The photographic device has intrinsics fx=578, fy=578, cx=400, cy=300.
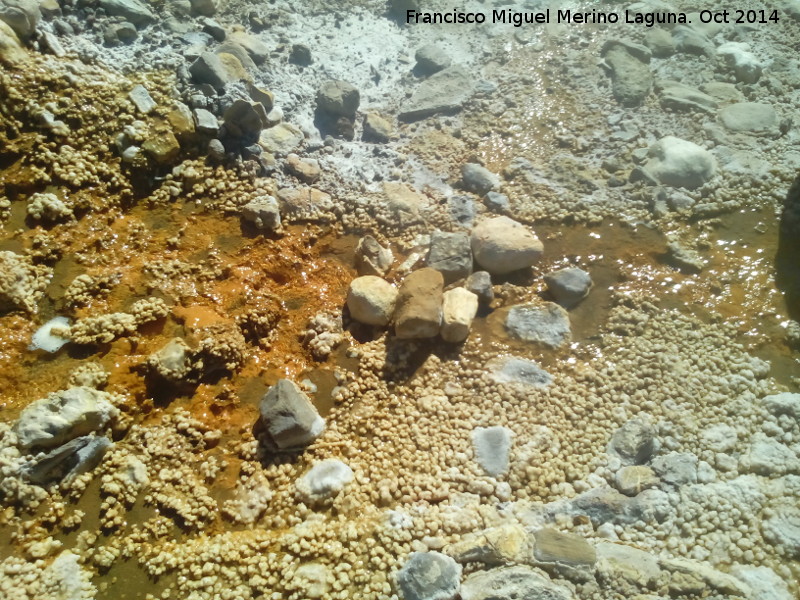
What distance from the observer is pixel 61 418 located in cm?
311

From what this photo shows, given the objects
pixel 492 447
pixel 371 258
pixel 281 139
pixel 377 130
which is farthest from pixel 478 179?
pixel 492 447

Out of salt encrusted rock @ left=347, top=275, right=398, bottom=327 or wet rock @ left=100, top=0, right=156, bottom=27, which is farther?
wet rock @ left=100, top=0, right=156, bottom=27

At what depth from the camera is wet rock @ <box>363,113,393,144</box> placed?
5.32 meters

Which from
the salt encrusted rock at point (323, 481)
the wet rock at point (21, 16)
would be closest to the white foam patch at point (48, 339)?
the salt encrusted rock at point (323, 481)

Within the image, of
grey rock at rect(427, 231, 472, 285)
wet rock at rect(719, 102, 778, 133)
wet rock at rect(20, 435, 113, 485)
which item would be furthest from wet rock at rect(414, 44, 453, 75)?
wet rock at rect(20, 435, 113, 485)

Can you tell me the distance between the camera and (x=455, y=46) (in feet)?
20.5

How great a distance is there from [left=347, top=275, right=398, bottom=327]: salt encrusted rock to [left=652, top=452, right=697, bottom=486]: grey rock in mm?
1941

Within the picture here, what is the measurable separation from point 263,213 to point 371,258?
917 millimetres

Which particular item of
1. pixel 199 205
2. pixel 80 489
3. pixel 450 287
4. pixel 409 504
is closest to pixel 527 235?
pixel 450 287

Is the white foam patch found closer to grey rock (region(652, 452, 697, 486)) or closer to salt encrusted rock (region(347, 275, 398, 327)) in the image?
salt encrusted rock (region(347, 275, 398, 327))

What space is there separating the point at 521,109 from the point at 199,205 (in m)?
3.14

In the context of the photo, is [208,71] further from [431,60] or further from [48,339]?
[48,339]

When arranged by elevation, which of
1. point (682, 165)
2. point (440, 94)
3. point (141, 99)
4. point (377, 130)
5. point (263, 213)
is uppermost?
point (141, 99)

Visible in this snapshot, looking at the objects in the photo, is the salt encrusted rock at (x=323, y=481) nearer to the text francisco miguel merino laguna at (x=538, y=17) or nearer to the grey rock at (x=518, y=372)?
the grey rock at (x=518, y=372)
